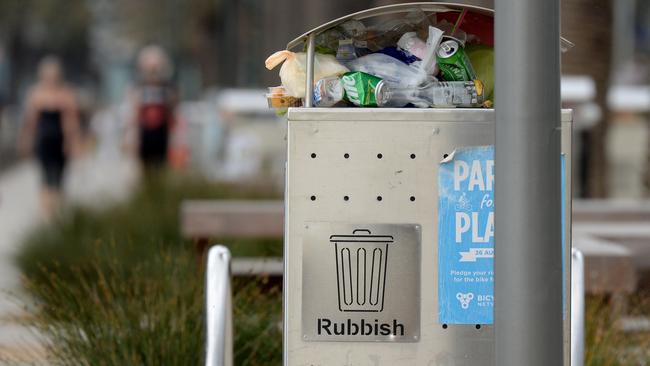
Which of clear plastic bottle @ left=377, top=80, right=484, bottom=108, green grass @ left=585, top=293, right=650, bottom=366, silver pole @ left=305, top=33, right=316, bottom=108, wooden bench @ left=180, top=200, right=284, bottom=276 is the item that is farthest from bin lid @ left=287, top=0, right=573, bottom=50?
wooden bench @ left=180, top=200, right=284, bottom=276

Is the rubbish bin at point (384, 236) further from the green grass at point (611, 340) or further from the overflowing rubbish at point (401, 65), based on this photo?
the green grass at point (611, 340)

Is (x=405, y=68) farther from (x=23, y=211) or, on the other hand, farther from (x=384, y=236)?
(x=23, y=211)

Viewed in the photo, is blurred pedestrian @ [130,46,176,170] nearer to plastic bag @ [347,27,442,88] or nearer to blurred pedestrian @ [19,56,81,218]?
blurred pedestrian @ [19,56,81,218]

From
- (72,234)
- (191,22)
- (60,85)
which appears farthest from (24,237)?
(191,22)

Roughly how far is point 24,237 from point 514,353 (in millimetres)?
7651

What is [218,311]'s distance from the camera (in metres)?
3.96

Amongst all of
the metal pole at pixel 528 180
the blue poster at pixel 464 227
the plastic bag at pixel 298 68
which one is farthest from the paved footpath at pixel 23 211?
the metal pole at pixel 528 180

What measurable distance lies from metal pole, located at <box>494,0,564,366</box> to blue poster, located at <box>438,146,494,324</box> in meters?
0.39

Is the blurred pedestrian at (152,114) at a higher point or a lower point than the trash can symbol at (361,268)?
higher

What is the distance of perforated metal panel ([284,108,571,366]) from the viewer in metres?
3.65

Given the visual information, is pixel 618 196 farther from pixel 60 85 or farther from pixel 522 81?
pixel 522 81

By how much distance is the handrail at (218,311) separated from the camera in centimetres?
389

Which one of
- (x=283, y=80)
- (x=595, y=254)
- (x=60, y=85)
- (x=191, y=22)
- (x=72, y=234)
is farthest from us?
(x=191, y=22)

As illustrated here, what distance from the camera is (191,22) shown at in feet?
175
